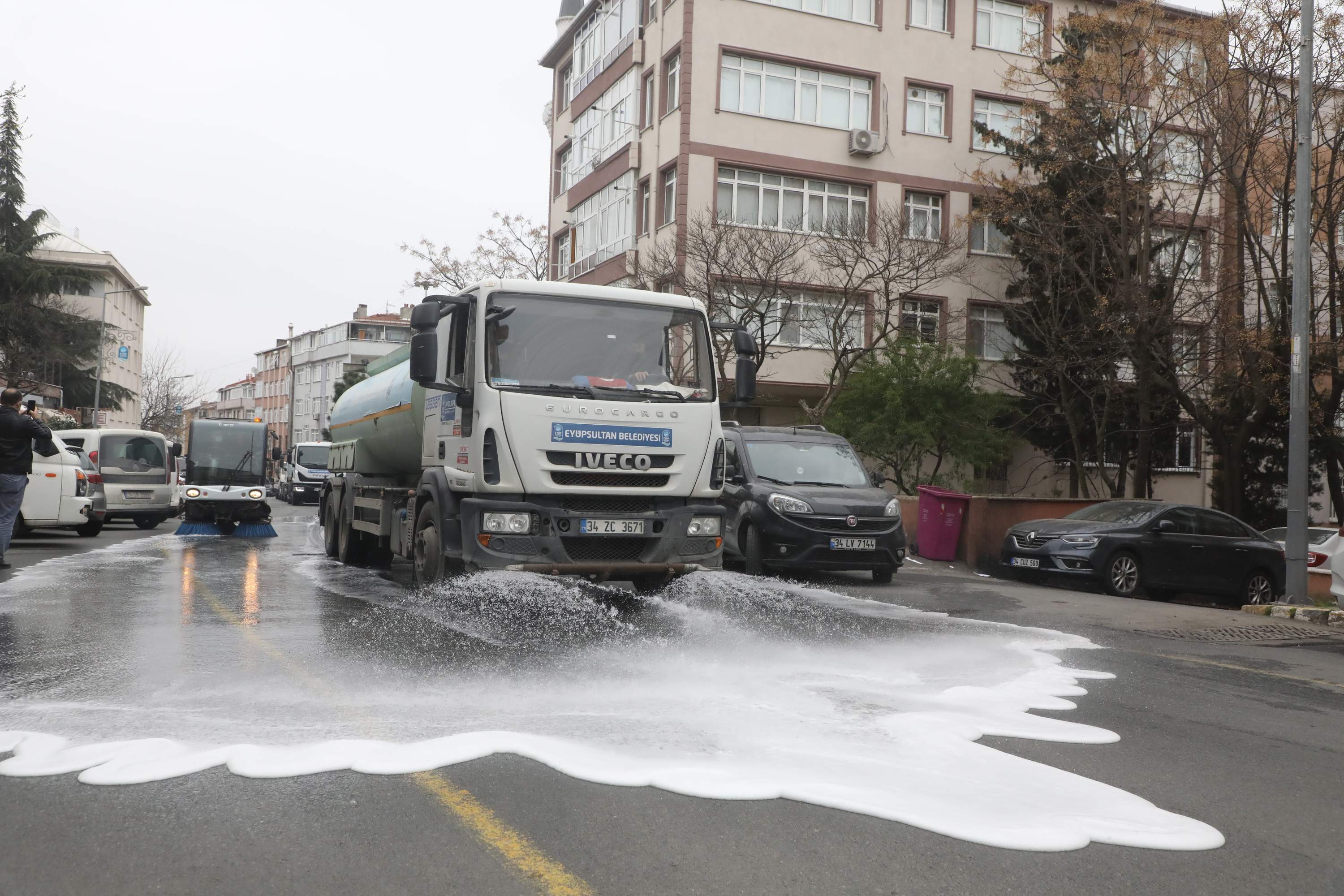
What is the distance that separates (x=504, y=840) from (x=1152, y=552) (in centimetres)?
1366

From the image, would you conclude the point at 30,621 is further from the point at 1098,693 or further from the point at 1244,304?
the point at 1244,304

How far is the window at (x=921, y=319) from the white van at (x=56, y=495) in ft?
63.8

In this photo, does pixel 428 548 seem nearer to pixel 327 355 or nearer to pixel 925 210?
pixel 925 210

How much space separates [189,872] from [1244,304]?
2406 cm

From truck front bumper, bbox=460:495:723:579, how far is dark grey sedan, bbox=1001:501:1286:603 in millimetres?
7719

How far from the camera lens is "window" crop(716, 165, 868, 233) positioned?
32812 millimetres

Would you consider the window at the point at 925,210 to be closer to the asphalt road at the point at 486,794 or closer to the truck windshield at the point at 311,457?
the truck windshield at the point at 311,457

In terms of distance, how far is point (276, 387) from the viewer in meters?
→ 146

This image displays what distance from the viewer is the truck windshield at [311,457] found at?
42719mm

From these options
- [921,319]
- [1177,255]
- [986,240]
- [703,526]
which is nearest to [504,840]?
[703,526]

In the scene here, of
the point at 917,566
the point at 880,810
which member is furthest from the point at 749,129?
the point at 880,810

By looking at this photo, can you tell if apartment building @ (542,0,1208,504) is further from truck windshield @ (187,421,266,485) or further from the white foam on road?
the white foam on road

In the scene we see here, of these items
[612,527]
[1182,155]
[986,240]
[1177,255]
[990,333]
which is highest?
[986,240]

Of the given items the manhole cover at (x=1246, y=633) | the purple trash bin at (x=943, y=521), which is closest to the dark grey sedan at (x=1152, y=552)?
the purple trash bin at (x=943, y=521)
